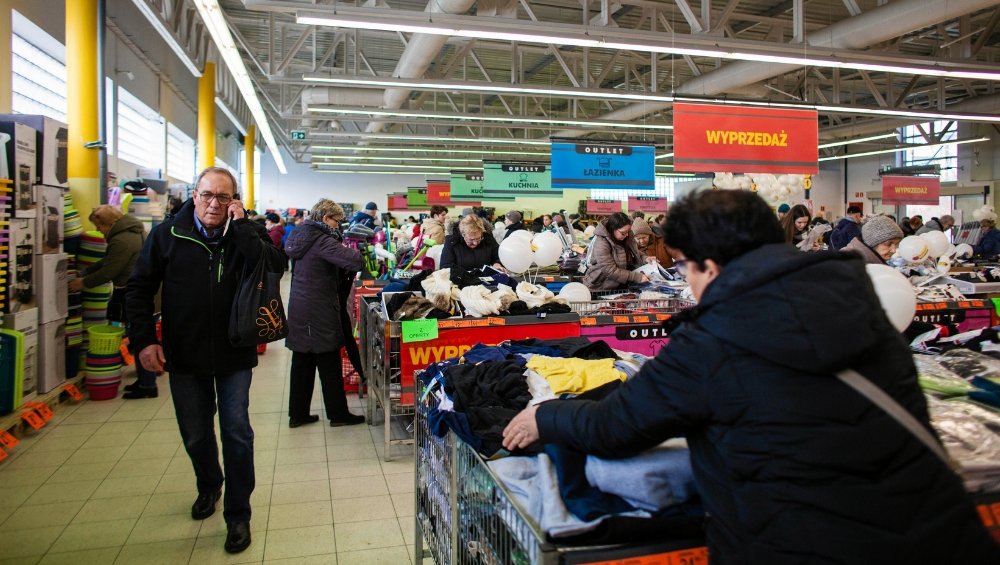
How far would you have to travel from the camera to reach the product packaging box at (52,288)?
557 centimetres

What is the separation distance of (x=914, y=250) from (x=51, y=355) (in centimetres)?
749

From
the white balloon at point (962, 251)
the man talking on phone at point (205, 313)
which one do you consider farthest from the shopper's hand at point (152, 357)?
the white balloon at point (962, 251)

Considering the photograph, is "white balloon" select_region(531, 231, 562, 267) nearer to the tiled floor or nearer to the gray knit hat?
the tiled floor

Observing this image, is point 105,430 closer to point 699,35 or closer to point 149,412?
point 149,412

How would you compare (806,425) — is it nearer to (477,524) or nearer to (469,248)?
(477,524)

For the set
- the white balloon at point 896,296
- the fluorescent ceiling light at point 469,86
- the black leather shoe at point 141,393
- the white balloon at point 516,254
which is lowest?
the black leather shoe at point 141,393

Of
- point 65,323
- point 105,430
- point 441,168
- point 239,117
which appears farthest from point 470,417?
point 441,168

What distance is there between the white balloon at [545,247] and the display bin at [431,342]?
1.31 metres

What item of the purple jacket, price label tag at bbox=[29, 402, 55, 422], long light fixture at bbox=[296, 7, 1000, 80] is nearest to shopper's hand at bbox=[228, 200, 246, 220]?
the purple jacket

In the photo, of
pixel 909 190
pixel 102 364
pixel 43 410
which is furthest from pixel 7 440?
pixel 909 190

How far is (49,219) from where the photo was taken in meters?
5.79

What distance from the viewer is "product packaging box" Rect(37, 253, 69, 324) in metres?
5.57

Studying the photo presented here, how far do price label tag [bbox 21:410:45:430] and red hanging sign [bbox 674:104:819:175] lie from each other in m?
6.14

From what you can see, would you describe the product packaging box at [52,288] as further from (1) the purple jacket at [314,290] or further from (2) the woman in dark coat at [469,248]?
(2) the woman in dark coat at [469,248]
